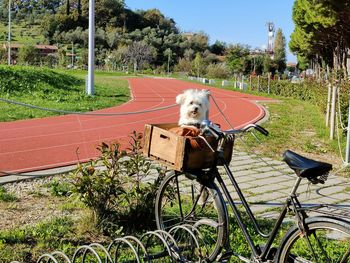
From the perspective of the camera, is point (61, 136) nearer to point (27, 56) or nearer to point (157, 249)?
point (157, 249)

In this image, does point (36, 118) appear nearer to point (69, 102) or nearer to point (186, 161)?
point (69, 102)

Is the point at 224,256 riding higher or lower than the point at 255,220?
lower

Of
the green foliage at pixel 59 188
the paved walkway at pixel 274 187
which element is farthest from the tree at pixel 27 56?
the green foliage at pixel 59 188

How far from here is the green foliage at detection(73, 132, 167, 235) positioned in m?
4.36

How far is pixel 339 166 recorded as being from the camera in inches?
337

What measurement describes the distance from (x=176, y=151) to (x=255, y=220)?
2.42 feet

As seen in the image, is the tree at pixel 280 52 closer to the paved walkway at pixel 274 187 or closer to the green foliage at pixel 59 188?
the paved walkway at pixel 274 187

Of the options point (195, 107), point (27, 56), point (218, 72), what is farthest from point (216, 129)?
point (27, 56)

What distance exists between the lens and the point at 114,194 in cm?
442

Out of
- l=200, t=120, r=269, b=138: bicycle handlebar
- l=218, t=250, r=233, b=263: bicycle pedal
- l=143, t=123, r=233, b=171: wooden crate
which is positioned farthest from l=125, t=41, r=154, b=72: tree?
l=218, t=250, r=233, b=263: bicycle pedal

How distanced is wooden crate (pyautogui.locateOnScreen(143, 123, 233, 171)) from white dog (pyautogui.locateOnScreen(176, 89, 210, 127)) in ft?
0.94

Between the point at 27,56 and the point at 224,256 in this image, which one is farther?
the point at 27,56

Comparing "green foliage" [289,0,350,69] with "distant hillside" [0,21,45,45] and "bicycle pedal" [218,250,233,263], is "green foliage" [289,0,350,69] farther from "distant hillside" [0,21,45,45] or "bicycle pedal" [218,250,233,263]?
"distant hillside" [0,21,45,45]

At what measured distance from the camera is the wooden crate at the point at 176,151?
3459mm
